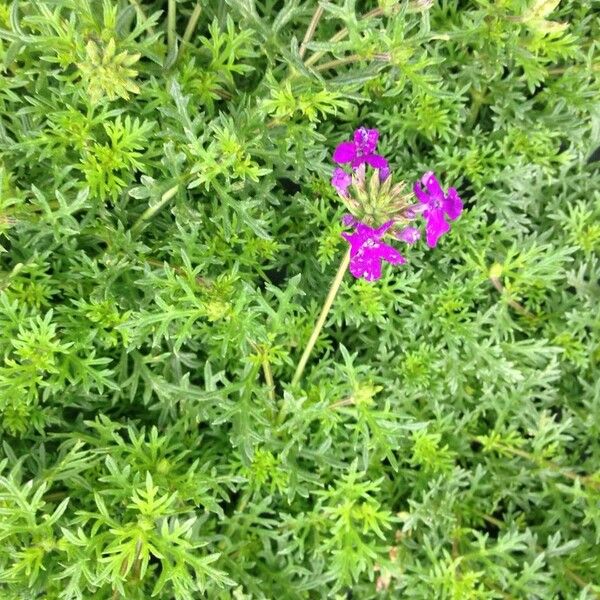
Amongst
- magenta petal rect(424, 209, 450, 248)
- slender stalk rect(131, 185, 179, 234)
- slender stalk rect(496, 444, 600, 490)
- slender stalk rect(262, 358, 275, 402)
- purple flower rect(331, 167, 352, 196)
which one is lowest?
slender stalk rect(496, 444, 600, 490)

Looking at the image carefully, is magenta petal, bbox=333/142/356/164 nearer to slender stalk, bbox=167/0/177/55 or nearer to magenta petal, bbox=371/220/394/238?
magenta petal, bbox=371/220/394/238

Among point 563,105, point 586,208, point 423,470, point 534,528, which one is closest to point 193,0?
point 563,105

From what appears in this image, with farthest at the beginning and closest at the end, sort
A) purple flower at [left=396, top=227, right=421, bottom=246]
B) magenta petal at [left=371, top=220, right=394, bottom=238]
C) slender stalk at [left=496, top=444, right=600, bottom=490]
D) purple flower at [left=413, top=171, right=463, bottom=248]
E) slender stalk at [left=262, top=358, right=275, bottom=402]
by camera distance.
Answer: slender stalk at [left=496, top=444, right=600, bottom=490] < slender stalk at [left=262, top=358, right=275, bottom=402] < purple flower at [left=413, top=171, right=463, bottom=248] < purple flower at [left=396, top=227, right=421, bottom=246] < magenta petal at [left=371, top=220, right=394, bottom=238]

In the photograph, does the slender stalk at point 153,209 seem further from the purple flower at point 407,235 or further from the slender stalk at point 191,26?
the purple flower at point 407,235

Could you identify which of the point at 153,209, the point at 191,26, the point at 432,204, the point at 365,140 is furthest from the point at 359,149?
the point at 191,26

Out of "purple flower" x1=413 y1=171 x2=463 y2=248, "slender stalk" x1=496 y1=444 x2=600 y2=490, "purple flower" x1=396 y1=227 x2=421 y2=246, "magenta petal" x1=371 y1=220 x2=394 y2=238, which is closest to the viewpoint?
"magenta petal" x1=371 y1=220 x2=394 y2=238

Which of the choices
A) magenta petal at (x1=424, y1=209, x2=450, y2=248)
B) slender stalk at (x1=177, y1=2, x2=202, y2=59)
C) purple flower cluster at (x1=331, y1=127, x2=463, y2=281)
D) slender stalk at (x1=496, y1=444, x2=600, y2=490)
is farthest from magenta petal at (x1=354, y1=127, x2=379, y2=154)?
slender stalk at (x1=496, y1=444, x2=600, y2=490)

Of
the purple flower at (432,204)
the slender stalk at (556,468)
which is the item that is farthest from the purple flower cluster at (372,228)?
the slender stalk at (556,468)
